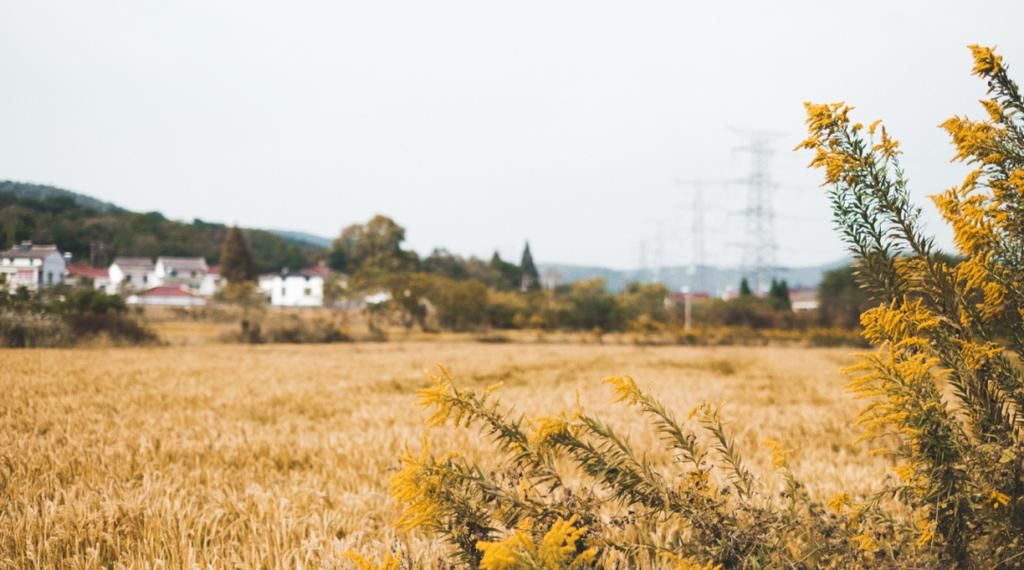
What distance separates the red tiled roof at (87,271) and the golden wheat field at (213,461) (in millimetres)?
846

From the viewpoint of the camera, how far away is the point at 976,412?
1836 millimetres

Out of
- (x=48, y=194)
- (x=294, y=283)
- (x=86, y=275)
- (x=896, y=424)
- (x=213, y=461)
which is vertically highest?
(x=294, y=283)

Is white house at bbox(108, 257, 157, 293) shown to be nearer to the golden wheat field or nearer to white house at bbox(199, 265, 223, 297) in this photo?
the golden wheat field

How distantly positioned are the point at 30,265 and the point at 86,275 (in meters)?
0.75

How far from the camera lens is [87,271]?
5.69 meters

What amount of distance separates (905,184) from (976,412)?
72 centimetres

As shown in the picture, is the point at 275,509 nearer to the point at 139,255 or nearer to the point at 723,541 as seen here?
the point at 723,541

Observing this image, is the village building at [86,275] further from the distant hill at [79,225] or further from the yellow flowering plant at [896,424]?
the yellow flowering plant at [896,424]

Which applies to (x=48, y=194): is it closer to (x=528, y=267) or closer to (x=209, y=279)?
(x=209, y=279)

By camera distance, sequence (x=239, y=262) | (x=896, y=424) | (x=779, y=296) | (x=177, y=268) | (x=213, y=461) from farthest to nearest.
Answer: (x=779, y=296) → (x=239, y=262) → (x=177, y=268) → (x=213, y=461) → (x=896, y=424)

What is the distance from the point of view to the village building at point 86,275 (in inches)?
223

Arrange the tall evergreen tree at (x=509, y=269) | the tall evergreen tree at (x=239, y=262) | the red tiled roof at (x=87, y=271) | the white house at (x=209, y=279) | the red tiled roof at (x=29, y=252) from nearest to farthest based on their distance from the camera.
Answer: the red tiled roof at (x=29, y=252), the red tiled roof at (x=87, y=271), the white house at (x=209, y=279), the tall evergreen tree at (x=239, y=262), the tall evergreen tree at (x=509, y=269)

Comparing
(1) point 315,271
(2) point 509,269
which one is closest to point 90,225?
(1) point 315,271

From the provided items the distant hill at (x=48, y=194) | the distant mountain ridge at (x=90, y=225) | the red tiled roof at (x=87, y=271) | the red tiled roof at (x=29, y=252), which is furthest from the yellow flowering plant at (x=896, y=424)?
the red tiled roof at (x=87, y=271)
